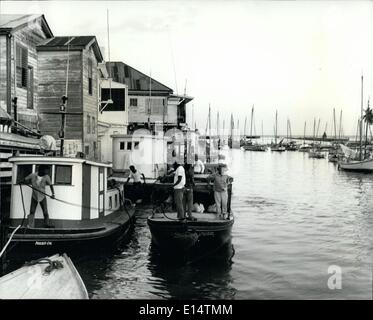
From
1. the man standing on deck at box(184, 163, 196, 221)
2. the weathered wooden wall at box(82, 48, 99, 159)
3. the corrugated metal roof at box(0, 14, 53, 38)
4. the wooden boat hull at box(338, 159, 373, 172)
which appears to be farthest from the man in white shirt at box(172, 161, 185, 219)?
the wooden boat hull at box(338, 159, 373, 172)

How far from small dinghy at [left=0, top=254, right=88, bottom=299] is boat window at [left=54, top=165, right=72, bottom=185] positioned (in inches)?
127

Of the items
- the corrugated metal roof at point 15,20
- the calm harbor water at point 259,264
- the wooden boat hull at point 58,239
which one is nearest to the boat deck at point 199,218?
the calm harbor water at point 259,264

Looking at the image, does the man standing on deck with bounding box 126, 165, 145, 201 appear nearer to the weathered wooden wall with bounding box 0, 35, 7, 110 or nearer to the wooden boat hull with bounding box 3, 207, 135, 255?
the weathered wooden wall with bounding box 0, 35, 7, 110

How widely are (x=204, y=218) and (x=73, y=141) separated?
1225 centimetres

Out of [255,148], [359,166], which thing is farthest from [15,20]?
[255,148]

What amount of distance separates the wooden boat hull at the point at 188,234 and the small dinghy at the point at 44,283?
3.52 m

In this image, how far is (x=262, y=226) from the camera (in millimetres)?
21625

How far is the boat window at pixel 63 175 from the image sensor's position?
1399 cm

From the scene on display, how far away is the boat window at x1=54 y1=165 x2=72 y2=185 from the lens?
13992 millimetres

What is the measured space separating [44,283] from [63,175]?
14.5ft

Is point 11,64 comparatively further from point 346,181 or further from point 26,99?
point 346,181

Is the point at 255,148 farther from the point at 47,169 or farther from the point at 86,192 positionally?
the point at 47,169

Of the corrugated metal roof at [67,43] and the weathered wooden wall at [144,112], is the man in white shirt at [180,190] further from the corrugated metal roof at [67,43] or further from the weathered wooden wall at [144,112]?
the weathered wooden wall at [144,112]

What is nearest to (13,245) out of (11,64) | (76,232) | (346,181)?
(76,232)
